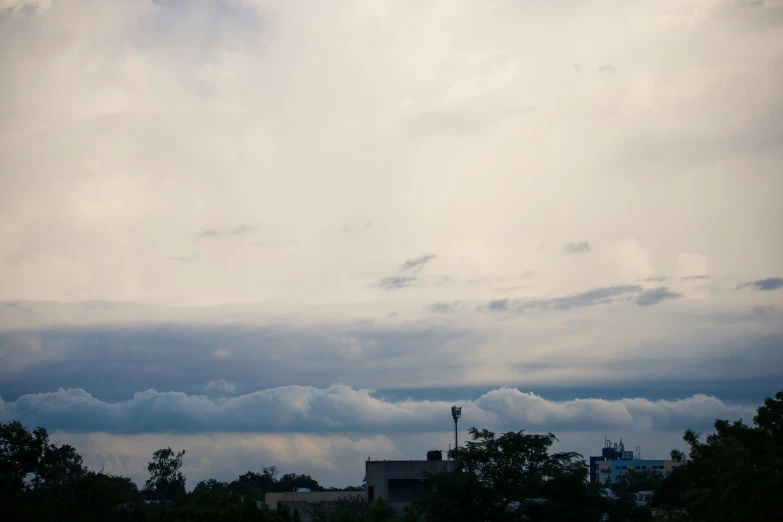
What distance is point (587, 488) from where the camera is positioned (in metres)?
56.0

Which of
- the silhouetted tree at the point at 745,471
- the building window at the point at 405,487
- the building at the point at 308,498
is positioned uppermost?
the silhouetted tree at the point at 745,471

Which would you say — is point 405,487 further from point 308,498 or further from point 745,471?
point 745,471

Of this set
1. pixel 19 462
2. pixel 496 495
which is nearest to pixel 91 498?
pixel 19 462

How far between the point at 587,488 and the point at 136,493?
121 meters

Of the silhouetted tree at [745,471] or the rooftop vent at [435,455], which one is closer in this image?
the silhouetted tree at [745,471]

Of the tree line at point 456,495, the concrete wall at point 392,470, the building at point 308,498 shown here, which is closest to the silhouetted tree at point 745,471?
the tree line at point 456,495

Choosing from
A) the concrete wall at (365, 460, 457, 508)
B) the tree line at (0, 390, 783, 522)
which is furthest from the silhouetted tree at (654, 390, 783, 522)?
the concrete wall at (365, 460, 457, 508)

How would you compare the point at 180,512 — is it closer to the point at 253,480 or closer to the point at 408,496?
the point at 408,496

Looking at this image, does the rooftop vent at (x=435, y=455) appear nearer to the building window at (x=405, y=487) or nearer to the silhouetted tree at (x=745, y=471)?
the building window at (x=405, y=487)

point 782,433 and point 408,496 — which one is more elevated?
point 782,433

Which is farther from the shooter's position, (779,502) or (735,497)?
(735,497)

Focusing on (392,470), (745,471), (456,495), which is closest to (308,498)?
(392,470)

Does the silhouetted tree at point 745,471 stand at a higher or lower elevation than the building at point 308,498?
higher

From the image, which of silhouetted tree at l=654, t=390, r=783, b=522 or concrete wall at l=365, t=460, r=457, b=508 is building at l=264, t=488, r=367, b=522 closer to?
concrete wall at l=365, t=460, r=457, b=508
